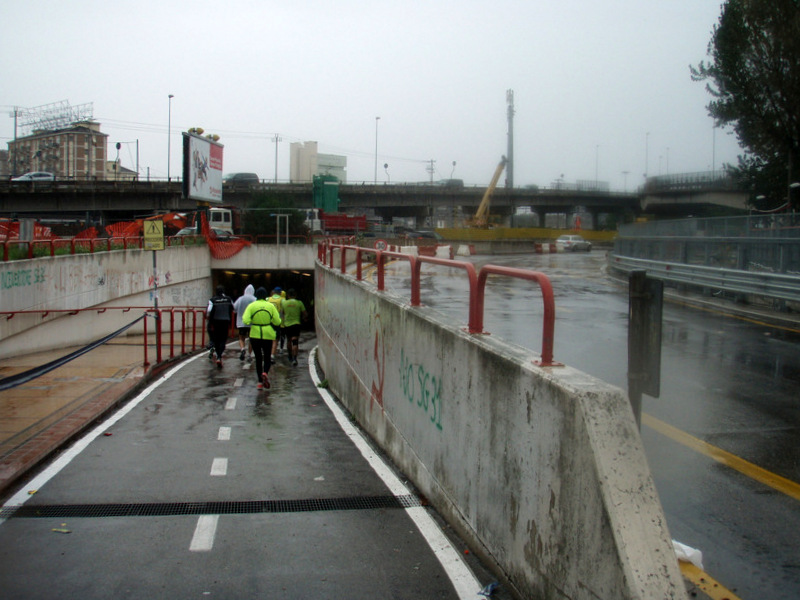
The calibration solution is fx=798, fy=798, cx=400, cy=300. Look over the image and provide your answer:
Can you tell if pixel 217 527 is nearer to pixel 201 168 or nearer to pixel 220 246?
pixel 220 246

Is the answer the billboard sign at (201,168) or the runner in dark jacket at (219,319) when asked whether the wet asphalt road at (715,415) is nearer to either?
the runner in dark jacket at (219,319)

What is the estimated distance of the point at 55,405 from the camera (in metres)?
11.0

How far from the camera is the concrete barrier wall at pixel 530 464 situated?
3.40 meters

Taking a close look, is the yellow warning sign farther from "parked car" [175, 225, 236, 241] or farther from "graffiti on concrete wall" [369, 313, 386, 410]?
"parked car" [175, 225, 236, 241]

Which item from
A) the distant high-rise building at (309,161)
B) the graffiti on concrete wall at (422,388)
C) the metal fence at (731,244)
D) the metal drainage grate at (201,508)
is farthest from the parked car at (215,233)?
the distant high-rise building at (309,161)

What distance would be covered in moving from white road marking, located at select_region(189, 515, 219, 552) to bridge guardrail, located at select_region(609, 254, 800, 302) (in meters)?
10.1

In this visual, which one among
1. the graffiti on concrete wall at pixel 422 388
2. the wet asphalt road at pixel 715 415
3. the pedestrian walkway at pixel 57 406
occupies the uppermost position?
the graffiti on concrete wall at pixel 422 388

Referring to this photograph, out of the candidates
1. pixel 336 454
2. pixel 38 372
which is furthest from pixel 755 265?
pixel 38 372

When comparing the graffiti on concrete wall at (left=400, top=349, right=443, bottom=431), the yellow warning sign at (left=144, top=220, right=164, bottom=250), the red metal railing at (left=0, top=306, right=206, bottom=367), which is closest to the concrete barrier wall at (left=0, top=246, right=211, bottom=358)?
the red metal railing at (left=0, top=306, right=206, bottom=367)

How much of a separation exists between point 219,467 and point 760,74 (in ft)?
128

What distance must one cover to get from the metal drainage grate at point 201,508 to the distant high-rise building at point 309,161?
15234 centimetres

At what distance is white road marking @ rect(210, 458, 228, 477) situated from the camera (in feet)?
25.2

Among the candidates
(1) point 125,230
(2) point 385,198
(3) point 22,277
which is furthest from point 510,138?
(3) point 22,277

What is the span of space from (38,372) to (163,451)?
2118 mm
